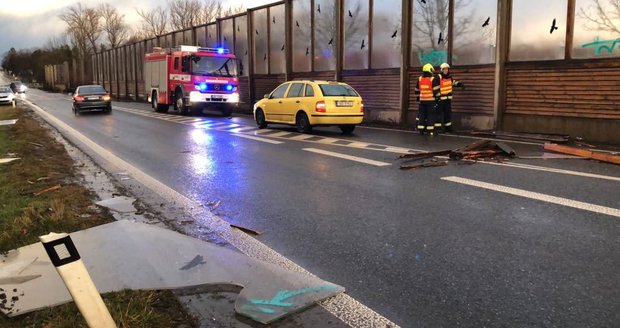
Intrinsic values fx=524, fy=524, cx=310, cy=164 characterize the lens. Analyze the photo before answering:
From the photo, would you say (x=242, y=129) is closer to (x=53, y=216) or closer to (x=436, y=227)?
(x=53, y=216)

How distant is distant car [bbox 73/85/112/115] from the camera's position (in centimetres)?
2667

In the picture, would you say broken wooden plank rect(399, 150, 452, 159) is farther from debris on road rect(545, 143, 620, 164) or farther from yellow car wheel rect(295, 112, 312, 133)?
yellow car wheel rect(295, 112, 312, 133)

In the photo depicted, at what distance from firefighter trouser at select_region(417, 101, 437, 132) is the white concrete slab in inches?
426

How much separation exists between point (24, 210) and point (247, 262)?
9.74 ft

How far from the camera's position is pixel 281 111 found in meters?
16.4

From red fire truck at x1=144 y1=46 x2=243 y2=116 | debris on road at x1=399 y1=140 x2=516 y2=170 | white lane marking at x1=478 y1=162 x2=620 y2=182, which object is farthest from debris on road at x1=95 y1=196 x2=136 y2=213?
red fire truck at x1=144 y1=46 x2=243 y2=116

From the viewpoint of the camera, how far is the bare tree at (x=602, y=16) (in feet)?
41.1

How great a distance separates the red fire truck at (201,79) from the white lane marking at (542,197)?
17470mm

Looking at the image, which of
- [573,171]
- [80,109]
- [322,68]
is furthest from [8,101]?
[573,171]

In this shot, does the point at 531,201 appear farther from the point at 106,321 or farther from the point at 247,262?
the point at 106,321

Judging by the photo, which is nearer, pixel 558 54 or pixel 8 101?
pixel 558 54

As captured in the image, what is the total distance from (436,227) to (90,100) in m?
24.9

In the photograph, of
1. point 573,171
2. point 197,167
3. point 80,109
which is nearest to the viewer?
point 573,171

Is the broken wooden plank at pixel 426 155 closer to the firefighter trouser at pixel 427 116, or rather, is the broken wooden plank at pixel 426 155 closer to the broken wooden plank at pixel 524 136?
the broken wooden plank at pixel 524 136
